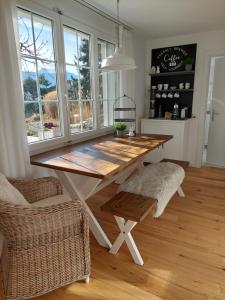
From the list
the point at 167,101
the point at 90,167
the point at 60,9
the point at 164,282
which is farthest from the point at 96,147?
the point at 167,101

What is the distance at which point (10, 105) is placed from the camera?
1.87 metres

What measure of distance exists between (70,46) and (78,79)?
1.29ft

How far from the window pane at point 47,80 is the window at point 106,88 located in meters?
0.91

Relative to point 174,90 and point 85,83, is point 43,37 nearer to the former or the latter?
point 85,83

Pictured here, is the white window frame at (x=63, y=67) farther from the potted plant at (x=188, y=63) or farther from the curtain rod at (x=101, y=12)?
the potted plant at (x=188, y=63)

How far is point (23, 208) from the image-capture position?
1.35 meters

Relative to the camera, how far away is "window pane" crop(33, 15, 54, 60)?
2.31m

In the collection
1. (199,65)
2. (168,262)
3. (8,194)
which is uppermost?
(199,65)

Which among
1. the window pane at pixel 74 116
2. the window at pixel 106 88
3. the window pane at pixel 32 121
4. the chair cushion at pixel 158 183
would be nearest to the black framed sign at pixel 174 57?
the window at pixel 106 88

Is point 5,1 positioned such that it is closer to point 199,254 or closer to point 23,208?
point 23,208

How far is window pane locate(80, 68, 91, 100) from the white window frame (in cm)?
6

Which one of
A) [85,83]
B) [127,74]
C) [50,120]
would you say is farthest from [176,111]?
[50,120]

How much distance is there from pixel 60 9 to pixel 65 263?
2.51 metres

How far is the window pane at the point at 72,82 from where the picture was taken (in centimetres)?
274
